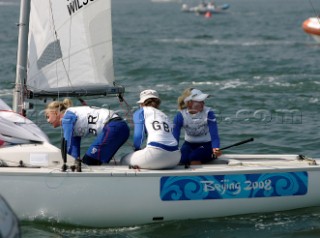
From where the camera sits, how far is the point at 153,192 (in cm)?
780

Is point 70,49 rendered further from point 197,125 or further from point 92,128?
point 197,125

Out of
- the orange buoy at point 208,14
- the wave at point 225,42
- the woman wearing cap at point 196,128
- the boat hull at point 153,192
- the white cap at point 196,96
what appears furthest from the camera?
the orange buoy at point 208,14

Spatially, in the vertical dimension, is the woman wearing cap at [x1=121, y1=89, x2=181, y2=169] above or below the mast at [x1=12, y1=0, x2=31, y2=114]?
below

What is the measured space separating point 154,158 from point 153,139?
0.19 meters

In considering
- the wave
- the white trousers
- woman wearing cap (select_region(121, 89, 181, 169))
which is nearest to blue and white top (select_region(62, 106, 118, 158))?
woman wearing cap (select_region(121, 89, 181, 169))

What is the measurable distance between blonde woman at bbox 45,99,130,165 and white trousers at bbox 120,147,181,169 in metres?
0.25

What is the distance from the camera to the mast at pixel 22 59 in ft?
28.3

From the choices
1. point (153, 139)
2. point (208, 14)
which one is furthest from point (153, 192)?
point (208, 14)

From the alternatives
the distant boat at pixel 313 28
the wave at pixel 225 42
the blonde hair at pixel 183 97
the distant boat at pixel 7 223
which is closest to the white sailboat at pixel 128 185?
the blonde hair at pixel 183 97

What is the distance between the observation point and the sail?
880 centimetres

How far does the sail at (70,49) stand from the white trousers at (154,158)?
147cm

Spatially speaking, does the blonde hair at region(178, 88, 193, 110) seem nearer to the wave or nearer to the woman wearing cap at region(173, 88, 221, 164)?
the woman wearing cap at region(173, 88, 221, 164)

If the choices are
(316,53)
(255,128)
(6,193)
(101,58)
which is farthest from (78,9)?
(316,53)

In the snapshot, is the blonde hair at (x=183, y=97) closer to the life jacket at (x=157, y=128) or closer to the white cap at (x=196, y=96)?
the white cap at (x=196, y=96)
